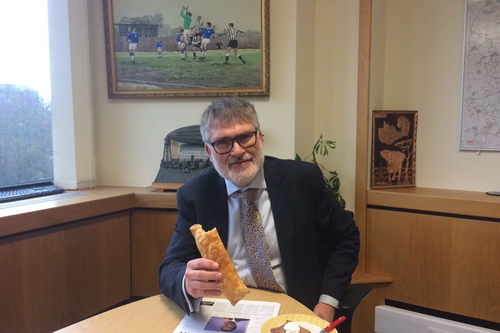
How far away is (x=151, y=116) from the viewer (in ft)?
8.73

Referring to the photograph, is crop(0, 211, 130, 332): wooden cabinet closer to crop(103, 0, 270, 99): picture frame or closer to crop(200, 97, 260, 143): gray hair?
crop(103, 0, 270, 99): picture frame

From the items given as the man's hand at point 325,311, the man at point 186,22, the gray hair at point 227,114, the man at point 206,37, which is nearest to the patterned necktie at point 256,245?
the man's hand at point 325,311

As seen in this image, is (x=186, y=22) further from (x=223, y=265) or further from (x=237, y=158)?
(x=223, y=265)

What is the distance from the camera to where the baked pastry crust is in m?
1.09

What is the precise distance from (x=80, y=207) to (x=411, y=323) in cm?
212

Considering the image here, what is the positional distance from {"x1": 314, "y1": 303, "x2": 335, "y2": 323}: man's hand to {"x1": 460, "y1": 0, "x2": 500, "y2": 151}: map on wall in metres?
1.61

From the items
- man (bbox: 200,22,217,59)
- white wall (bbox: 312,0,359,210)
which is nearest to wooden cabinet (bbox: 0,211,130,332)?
man (bbox: 200,22,217,59)

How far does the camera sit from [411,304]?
236 cm

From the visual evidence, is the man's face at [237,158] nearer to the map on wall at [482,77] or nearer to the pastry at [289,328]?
the pastry at [289,328]

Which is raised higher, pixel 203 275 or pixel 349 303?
pixel 203 275

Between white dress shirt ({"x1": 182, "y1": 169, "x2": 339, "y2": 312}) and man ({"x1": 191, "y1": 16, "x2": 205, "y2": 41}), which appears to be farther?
man ({"x1": 191, "y1": 16, "x2": 205, "y2": 41})

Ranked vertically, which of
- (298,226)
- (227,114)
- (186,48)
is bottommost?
(298,226)

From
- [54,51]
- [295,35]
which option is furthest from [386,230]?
[54,51]

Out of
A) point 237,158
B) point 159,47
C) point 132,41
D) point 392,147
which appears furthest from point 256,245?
point 132,41
